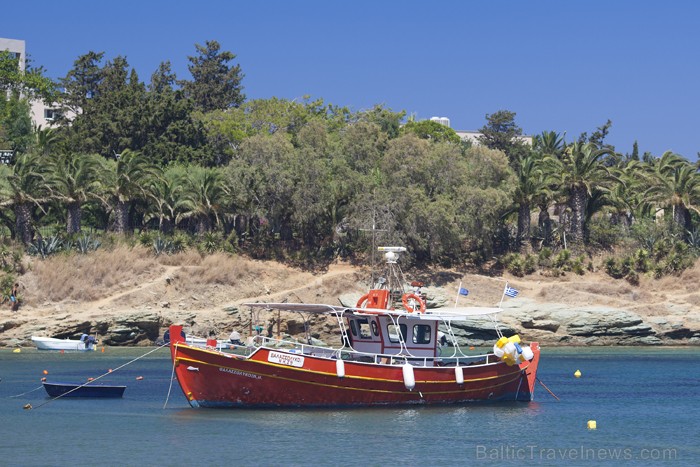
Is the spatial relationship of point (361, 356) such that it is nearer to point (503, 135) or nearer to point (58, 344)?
point (58, 344)

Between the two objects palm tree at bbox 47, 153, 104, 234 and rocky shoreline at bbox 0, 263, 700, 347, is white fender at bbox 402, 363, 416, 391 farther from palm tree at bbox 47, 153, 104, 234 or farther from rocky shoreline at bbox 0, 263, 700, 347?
palm tree at bbox 47, 153, 104, 234

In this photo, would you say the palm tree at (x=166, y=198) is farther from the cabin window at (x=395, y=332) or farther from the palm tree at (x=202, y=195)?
the cabin window at (x=395, y=332)

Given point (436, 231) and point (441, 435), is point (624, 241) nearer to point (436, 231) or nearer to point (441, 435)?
point (436, 231)

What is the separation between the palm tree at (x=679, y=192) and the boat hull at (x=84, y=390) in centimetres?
4870

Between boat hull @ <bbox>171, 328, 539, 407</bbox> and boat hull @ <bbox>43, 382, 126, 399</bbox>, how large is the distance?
22.5ft

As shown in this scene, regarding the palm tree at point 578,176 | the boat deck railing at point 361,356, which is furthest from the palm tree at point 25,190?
the palm tree at point 578,176

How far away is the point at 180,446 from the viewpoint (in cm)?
3241

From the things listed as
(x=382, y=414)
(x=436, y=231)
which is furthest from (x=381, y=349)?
(x=436, y=231)

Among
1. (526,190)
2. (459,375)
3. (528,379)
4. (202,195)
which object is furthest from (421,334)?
(526,190)

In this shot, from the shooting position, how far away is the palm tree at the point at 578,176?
78562mm

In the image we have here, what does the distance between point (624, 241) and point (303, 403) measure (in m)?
48.6

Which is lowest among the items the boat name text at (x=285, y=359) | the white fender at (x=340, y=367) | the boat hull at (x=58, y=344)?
the boat hull at (x=58, y=344)

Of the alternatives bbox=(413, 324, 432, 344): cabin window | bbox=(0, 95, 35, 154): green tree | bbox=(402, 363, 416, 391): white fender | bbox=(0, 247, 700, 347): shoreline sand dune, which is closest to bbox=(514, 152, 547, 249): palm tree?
bbox=(0, 247, 700, 347): shoreline sand dune

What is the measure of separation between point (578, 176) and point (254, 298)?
1003 inches
